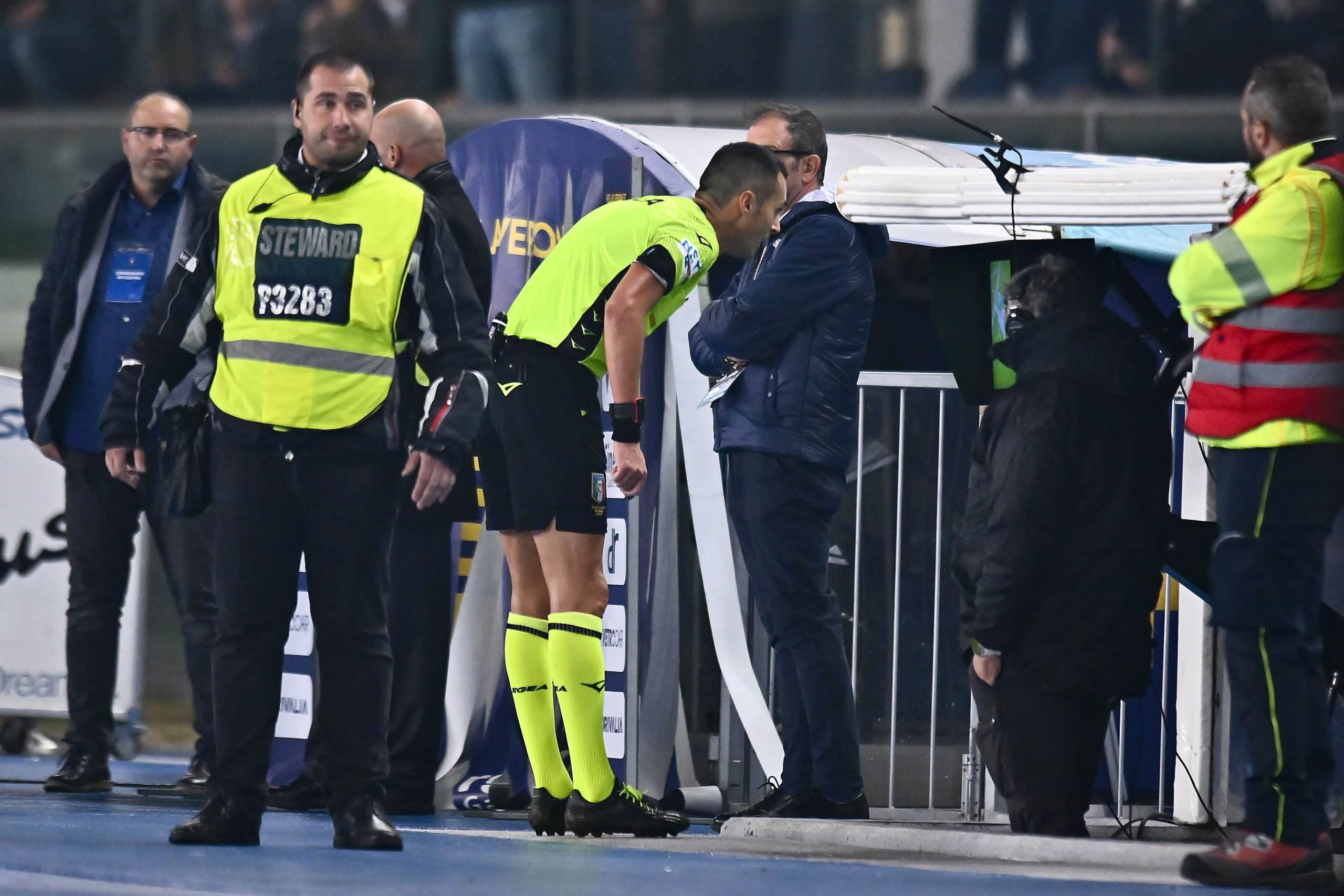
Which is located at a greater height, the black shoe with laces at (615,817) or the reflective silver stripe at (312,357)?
the reflective silver stripe at (312,357)

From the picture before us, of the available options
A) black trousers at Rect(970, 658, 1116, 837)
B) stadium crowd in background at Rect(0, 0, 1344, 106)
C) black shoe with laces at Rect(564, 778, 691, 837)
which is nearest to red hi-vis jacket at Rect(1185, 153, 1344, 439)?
black trousers at Rect(970, 658, 1116, 837)

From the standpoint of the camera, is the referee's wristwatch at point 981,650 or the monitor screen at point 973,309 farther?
the monitor screen at point 973,309

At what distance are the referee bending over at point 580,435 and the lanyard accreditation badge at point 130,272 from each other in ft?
5.09

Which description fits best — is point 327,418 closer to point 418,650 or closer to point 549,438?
point 549,438

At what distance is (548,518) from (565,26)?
6611 millimetres

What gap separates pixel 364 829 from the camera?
527cm

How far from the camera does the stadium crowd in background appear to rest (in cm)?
1116

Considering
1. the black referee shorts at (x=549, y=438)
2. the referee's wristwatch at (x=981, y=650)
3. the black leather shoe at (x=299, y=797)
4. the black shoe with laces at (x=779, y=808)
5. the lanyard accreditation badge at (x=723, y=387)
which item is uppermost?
the lanyard accreditation badge at (x=723, y=387)

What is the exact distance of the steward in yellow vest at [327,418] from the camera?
518 cm

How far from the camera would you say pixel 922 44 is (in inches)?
461

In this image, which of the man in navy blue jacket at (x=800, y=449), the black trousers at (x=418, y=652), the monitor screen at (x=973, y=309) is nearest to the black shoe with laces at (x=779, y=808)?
the man in navy blue jacket at (x=800, y=449)

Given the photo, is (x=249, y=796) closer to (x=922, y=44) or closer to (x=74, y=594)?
(x=74, y=594)

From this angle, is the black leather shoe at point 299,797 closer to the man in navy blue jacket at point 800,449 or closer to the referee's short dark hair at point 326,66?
the man in navy blue jacket at point 800,449

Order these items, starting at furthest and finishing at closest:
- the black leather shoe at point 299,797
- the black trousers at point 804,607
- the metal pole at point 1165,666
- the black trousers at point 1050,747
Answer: the black leather shoe at point 299,797, the metal pole at point 1165,666, the black trousers at point 804,607, the black trousers at point 1050,747
